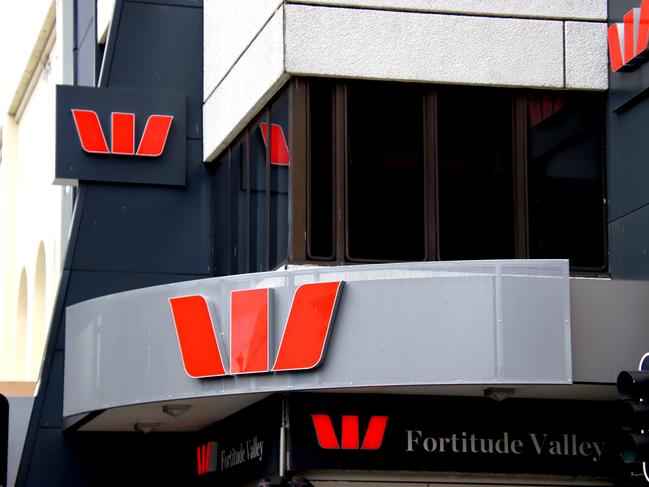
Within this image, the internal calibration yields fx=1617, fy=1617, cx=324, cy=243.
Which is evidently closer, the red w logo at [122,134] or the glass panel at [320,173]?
the glass panel at [320,173]

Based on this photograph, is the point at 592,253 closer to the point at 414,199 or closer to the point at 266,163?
the point at 414,199

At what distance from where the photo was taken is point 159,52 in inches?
781

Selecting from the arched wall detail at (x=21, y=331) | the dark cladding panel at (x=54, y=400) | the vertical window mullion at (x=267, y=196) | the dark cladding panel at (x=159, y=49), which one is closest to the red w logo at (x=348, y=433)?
the vertical window mullion at (x=267, y=196)

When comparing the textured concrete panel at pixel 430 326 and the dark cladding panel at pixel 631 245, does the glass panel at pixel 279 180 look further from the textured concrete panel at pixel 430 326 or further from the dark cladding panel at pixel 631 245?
the dark cladding panel at pixel 631 245

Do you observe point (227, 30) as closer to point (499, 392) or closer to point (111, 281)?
point (111, 281)

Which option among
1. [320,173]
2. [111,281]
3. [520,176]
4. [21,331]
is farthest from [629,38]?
[21,331]

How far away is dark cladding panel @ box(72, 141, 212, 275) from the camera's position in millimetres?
19297

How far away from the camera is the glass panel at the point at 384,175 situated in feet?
53.0

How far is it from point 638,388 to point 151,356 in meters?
5.92

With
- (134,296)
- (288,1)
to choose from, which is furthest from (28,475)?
(288,1)

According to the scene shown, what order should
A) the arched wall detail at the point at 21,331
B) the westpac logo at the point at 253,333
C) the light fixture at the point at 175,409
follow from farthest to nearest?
the arched wall detail at the point at 21,331, the light fixture at the point at 175,409, the westpac logo at the point at 253,333

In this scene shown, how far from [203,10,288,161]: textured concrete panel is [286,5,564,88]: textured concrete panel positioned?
0.77 feet

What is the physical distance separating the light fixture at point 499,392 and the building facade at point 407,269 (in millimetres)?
36

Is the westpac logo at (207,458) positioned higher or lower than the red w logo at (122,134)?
lower
